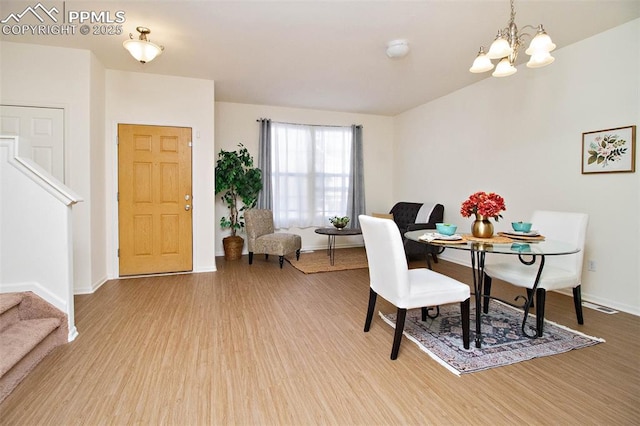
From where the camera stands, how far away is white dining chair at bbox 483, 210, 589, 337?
2.42 meters

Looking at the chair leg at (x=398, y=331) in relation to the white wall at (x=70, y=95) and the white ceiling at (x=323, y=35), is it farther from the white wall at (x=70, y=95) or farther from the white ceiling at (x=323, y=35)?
the white wall at (x=70, y=95)

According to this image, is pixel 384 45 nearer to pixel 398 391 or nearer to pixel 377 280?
pixel 377 280

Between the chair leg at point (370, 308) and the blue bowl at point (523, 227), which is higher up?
the blue bowl at point (523, 227)

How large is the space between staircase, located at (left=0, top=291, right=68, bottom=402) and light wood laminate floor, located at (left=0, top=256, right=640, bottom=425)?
8 cm

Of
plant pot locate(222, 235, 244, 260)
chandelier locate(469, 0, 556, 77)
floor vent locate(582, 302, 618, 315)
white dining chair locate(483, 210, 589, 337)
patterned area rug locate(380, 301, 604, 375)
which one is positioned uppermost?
chandelier locate(469, 0, 556, 77)

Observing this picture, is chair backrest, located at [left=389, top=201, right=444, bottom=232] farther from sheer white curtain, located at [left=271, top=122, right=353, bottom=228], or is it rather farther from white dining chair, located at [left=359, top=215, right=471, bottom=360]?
white dining chair, located at [left=359, top=215, right=471, bottom=360]

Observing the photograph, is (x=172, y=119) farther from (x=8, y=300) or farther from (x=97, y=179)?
(x=8, y=300)

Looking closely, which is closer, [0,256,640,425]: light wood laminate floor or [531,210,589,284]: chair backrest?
[0,256,640,425]: light wood laminate floor

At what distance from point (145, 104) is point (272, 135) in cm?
216

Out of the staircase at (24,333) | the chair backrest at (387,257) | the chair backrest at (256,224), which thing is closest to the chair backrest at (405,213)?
the chair backrest at (256,224)

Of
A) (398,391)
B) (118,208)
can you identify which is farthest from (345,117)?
(398,391)

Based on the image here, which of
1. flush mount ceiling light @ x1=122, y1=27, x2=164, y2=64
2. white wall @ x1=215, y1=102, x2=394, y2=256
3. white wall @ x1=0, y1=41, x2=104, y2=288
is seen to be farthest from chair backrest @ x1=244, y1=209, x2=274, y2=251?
flush mount ceiling light @ x1=122, y1=27, x2=164, y2=64

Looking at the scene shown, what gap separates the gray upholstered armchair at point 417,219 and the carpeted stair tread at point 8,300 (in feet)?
13.6

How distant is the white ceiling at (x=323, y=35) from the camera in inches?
106
